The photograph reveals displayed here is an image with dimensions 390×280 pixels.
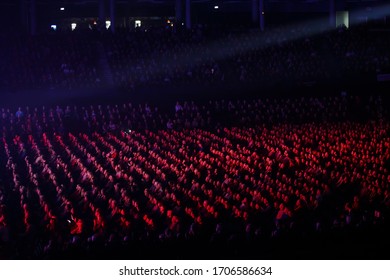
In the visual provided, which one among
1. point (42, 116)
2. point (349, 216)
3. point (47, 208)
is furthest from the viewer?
point (42, 116)

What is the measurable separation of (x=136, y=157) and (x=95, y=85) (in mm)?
14592

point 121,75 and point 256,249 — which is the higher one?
point 121,75

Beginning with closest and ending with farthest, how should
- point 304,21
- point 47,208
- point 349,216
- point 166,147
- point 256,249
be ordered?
point 256,249, point 349,216, point 47,208, point 166,147, point 304,21

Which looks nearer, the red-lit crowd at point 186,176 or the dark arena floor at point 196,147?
the dark arena floor at point 196,147

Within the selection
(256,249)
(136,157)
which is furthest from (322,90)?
(256,249)

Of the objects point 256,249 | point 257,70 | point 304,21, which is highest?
point 304,21

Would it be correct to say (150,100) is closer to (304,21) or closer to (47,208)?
(304,21)

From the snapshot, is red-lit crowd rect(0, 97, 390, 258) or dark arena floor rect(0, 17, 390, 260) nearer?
dark arena floor rect(0, 17, 390, 260)

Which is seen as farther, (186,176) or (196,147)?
(196,147)

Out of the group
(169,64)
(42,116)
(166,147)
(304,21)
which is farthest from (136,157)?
(304,21)

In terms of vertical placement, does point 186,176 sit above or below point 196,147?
below

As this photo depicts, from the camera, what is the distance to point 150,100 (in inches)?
1452

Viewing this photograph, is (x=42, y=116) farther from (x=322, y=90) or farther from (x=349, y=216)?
(x=349, y=216)

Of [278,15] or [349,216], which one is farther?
[278,15]
